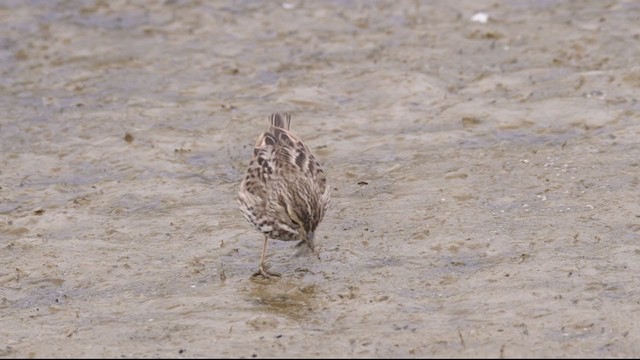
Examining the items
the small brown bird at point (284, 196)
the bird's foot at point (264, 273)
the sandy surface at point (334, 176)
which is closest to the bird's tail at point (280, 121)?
the sandy surface at point (334, 176)

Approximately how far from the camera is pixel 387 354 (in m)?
8.62

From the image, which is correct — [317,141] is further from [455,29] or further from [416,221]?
[455,29]

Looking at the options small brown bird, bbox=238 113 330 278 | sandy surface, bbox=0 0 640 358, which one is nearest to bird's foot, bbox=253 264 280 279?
small brown bird, bbox=238 113 330 278

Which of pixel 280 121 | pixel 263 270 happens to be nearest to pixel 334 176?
pixel 280 121

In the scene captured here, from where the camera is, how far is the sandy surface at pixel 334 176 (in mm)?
9352

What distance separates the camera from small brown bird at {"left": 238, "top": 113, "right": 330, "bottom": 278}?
10000 millimetres

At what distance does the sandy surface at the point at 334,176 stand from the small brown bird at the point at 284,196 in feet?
1.59

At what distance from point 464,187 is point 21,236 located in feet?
14.2

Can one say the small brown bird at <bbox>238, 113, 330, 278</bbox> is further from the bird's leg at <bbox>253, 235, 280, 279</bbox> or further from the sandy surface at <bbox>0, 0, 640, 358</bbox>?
the sandy surface at <bbox>0, 0, 640, 358</bbox>

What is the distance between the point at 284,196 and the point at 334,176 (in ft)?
9.56

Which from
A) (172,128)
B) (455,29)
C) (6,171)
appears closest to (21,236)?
(6,171)

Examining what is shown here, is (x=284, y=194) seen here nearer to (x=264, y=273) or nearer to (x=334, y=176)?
(x=264, y=273)

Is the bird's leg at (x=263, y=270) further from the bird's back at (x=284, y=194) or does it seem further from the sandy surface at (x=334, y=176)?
the bird's back at (x=284, y=194)

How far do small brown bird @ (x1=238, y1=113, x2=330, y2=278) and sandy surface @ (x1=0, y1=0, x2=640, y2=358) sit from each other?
483 mm
